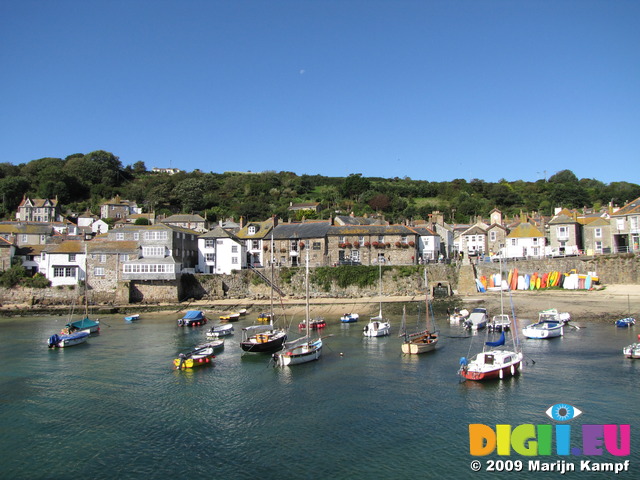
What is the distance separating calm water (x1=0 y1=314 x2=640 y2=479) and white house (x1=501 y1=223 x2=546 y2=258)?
33.0 meters

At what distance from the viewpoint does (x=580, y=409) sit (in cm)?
2123

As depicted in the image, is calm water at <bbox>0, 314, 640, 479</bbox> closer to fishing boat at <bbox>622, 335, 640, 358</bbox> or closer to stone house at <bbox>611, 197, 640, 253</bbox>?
fishing boat at <bbox>622, 335, 640, 358</bbox>

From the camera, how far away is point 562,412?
20969mm

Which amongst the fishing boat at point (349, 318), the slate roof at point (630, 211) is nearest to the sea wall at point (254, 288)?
the slate roof at point (630, 211)

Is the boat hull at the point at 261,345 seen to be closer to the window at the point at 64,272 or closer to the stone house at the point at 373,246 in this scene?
the stone house at the point at 373,246

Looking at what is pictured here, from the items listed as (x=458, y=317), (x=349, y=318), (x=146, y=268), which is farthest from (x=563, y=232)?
(x=146, y=268)

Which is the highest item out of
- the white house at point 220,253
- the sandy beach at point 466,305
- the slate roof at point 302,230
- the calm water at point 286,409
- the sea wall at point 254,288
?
the slate roof at point 302,230

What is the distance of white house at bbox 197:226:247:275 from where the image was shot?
65.9 m

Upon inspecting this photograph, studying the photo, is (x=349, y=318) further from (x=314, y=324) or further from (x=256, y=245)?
(x=256, y=245)

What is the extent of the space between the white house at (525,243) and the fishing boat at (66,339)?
53.1 meters

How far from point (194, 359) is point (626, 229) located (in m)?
53.3

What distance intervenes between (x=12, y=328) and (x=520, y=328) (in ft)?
157

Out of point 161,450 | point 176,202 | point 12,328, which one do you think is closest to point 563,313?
point 161,450

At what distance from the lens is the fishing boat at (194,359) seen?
30.6m
